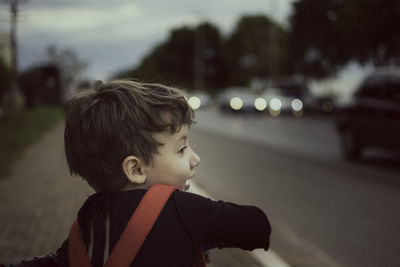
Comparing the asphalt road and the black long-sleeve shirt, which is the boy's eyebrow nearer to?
the black long-sleeve shirt

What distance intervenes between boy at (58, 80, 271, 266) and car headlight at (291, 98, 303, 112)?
125 ft

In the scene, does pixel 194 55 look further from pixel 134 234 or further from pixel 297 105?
pixel 134 234

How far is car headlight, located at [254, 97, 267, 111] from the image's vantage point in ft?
128

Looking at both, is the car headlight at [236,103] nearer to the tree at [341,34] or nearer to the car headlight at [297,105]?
the car headlight at [297,105]

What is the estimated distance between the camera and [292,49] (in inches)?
1692

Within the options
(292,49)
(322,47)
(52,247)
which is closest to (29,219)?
(52,247)

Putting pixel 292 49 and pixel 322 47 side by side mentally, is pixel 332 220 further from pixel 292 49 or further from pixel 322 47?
pixel 292 49

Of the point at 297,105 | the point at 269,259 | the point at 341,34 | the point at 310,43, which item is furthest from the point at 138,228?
the point at 310,43

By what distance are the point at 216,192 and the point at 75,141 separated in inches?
263

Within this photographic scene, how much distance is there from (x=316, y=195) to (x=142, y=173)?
22.0 feet

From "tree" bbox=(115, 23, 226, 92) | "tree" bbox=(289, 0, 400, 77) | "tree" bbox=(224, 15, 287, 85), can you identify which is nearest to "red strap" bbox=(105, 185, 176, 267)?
"tree" bbox=(289, 0, 400, 77)

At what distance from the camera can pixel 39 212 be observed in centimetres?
632

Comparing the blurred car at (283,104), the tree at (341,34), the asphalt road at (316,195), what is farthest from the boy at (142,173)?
the blurred car at (283,104)

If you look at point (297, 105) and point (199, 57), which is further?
point (199, 57)
